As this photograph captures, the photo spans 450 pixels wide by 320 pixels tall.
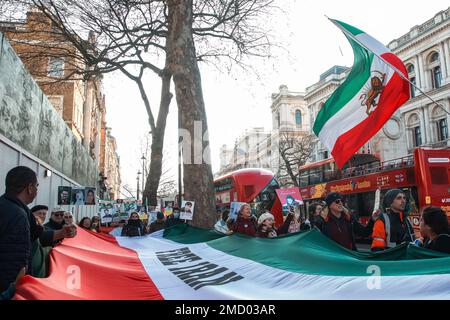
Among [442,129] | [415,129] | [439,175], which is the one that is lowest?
[439,175]

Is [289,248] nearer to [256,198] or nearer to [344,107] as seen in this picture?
[344,107]

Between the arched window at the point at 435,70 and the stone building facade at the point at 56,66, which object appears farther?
the arched window at the point at 435,70

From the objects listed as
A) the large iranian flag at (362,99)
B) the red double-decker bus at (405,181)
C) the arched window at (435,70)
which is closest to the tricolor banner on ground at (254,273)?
the large iranian flag at (362,99)

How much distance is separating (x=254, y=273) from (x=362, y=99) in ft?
12.1

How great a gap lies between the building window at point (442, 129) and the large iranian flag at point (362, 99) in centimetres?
3922

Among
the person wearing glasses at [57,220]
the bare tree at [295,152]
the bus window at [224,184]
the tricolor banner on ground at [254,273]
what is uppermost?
the bare tree at [295,152]

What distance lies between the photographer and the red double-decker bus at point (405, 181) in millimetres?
15250

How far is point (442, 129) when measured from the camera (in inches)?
1608

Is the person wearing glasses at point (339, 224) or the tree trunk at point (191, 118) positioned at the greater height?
the tree trunk at point (191, 118)

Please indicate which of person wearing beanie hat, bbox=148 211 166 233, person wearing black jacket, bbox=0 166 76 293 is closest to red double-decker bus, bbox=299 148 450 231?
person wearing beanie hat, bbox=148 211 166 233

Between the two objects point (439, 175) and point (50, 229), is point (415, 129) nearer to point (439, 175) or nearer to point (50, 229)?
point (439, 175)

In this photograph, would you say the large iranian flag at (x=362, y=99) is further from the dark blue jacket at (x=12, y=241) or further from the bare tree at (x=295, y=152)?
the bare tree at (x=295, y=152)

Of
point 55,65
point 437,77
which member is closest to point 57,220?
point 55,65
